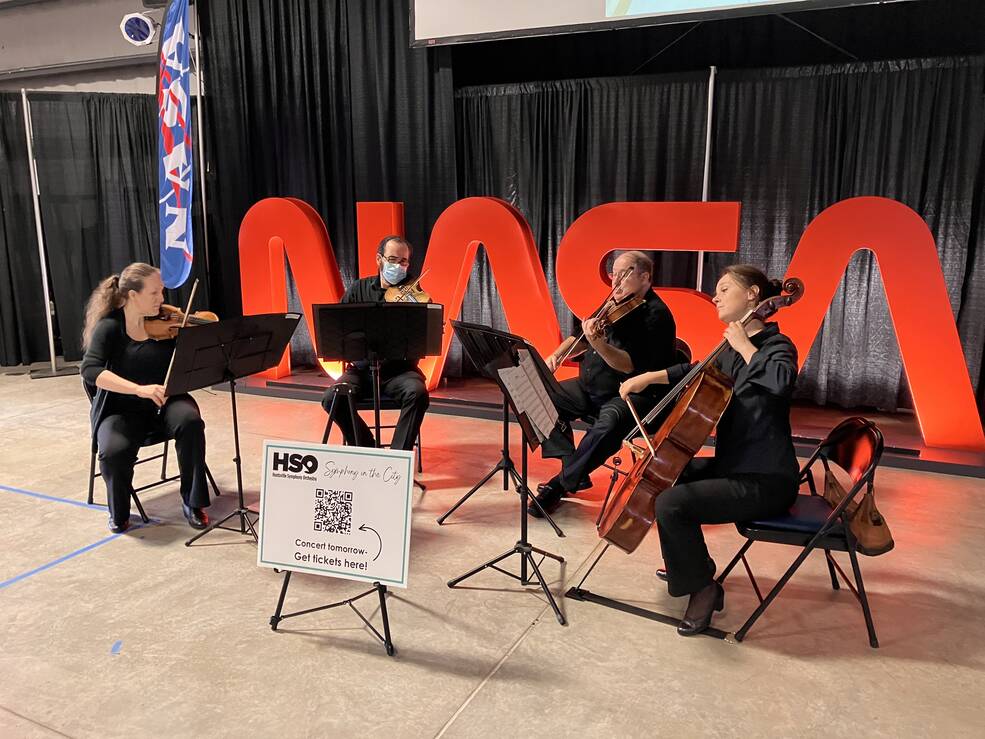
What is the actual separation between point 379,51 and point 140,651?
5.03 m

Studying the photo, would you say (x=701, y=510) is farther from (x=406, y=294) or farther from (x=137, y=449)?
(x=137, y=449)

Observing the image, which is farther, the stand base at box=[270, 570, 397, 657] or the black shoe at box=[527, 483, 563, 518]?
the black shoe at box=[527, 483, 563, 518]

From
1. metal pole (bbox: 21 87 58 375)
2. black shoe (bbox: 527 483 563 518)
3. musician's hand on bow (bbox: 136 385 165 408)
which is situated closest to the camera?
musician's hand on bow (bbox: 136 385 165 408)

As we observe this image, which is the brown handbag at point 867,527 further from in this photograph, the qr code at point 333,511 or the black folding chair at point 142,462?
the black folding chair at point 142,462

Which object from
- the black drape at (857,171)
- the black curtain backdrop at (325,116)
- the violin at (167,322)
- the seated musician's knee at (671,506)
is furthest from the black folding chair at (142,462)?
the black drape at (857,171)

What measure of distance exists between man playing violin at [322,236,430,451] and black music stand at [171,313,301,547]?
485 millimetres

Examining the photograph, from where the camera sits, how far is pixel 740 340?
8.80 feet

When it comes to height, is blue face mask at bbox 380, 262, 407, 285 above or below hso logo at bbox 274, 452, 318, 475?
above

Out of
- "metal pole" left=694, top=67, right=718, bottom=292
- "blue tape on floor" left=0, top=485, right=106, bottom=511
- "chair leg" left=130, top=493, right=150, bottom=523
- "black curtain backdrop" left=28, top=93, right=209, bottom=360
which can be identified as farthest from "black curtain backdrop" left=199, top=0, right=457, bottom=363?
"chair leg" left=130, top=493, right=150, bottom=523

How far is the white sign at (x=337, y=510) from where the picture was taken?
2.49m

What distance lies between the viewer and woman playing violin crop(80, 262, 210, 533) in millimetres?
3619

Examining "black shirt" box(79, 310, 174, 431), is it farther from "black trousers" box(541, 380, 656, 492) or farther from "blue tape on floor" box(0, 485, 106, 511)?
"black trousers" box(541, 380, 656, 492)

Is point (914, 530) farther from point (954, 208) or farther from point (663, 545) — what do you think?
point (954, 208)

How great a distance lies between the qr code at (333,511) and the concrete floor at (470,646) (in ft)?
1.52
